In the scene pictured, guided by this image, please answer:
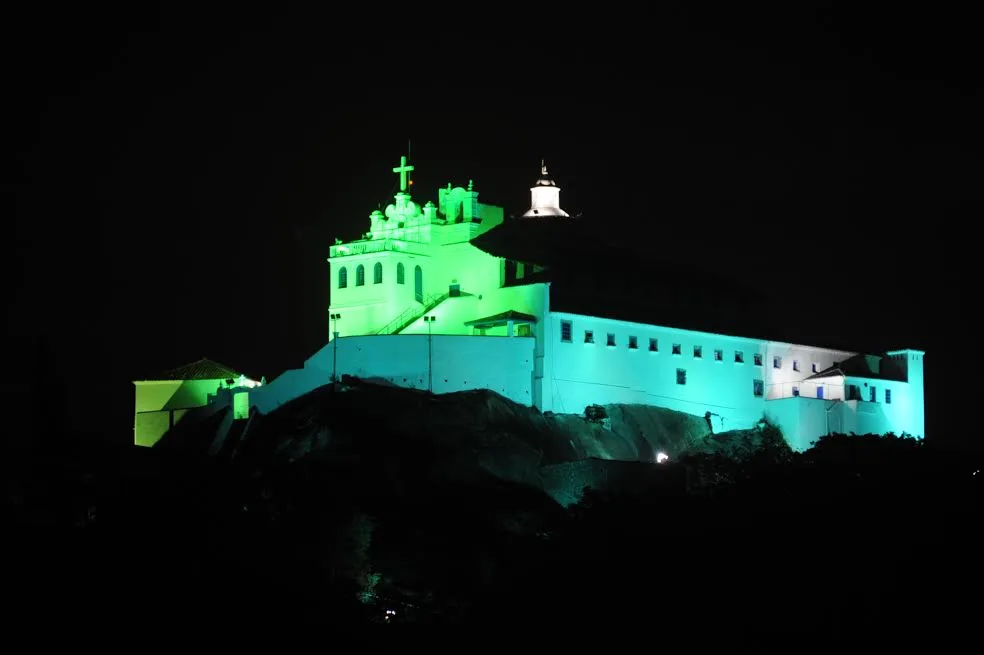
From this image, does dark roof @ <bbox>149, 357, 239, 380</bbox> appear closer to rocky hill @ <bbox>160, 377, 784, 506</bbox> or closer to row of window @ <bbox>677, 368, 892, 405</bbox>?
rocky hill @ <bbox>160, 377, 784, 506</bbox>

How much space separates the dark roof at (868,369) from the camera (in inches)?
4341

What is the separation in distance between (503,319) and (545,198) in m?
13.9

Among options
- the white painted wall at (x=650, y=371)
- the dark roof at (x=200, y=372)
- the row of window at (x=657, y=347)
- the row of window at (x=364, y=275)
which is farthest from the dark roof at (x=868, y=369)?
the dark roof at (x=200, y=372)

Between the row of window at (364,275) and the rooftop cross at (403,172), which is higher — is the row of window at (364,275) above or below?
below

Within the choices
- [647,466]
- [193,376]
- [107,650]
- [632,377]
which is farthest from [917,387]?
[107,650]

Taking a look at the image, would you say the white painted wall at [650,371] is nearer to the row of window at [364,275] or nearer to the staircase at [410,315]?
the staircase at [410,315]

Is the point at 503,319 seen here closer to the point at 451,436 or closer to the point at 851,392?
the point at 451,436

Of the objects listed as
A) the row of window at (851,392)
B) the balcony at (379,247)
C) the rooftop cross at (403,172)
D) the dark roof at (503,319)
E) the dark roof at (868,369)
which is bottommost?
the row of window at (851,392)

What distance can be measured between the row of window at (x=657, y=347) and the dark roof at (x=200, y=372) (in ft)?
51.0

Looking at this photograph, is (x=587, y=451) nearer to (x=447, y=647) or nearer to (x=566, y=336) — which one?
(x=566, y=336)

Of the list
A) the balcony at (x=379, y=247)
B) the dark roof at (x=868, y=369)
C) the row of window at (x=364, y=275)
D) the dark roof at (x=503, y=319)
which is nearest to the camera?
the dark roof at (x=503, y=319)

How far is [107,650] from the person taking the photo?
283 feet

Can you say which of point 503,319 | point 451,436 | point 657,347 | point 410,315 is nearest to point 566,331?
point 503,319

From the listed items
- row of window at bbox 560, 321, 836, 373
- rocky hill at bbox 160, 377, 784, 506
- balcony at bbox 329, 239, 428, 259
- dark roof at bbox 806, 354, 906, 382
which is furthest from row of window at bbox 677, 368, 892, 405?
balcony at bbox 329, 239, 428, 259
